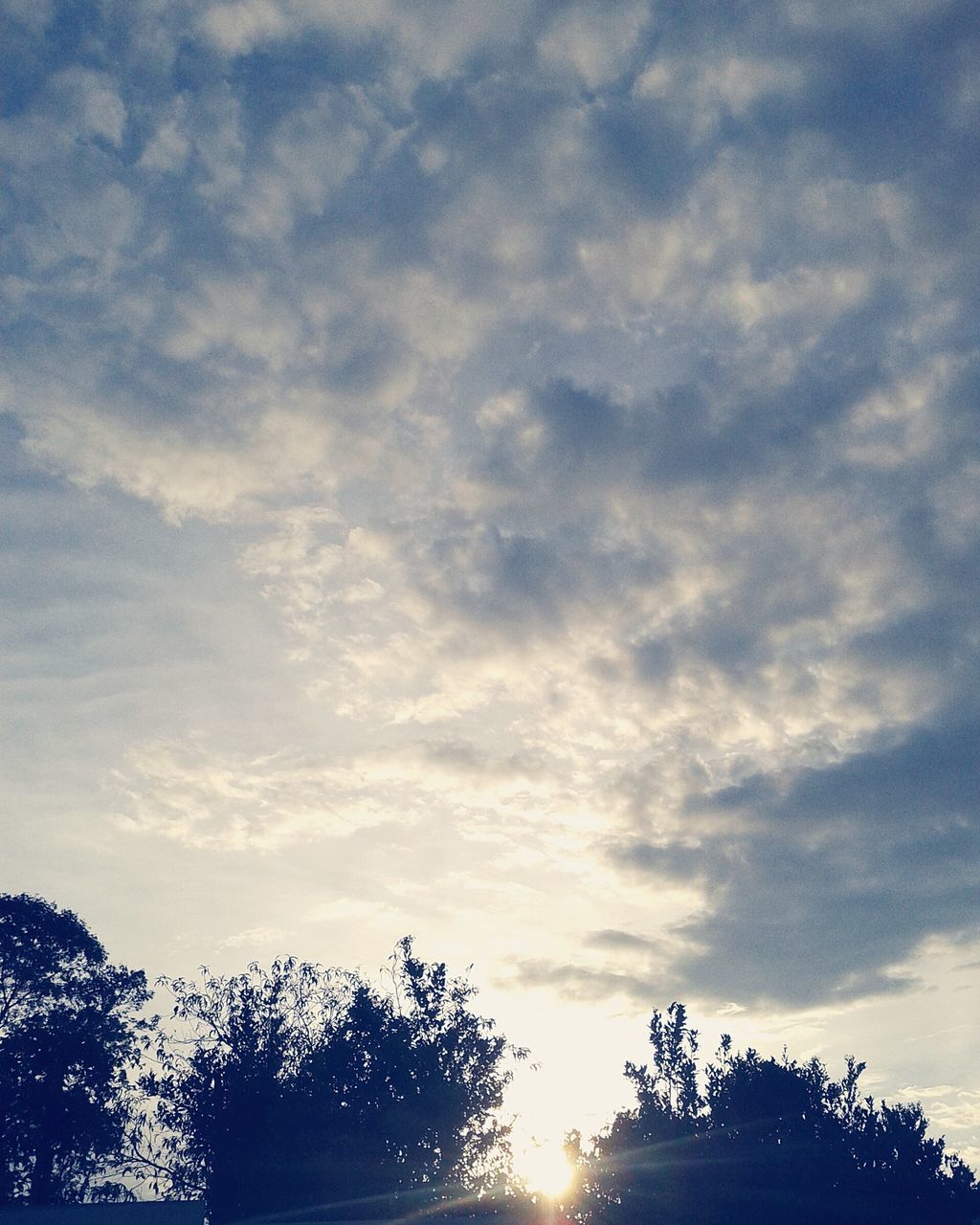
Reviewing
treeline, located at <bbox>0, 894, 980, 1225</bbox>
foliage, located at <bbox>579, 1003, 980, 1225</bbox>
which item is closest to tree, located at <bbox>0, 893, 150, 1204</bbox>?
treeline, located at <bbox>0, 894, 980, 1225</bbox>

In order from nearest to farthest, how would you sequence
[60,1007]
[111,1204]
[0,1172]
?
[111,1204] < [0,1172] < [60,1007]

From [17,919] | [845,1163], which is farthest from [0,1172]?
[845,1163]

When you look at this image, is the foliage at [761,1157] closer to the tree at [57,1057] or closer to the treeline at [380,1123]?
the treeline at [380,1123]

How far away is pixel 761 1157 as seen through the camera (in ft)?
184

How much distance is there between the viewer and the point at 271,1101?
59.4 m

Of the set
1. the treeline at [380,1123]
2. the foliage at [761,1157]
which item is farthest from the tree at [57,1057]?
the foliage at [761,1157]

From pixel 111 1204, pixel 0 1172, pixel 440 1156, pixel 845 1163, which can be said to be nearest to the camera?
pixel 111 1204

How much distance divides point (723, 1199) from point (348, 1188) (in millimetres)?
20710

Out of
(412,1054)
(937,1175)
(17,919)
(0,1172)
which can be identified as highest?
(17,919)

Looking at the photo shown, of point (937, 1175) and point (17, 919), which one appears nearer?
point (17, 919)

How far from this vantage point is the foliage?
178 ft

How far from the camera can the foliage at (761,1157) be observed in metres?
54.1

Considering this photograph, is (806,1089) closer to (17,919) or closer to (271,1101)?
(271,1101)

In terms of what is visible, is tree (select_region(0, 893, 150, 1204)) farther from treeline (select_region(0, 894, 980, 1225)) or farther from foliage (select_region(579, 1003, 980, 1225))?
foliage (select_region(579, 1003, 980, 1225))
